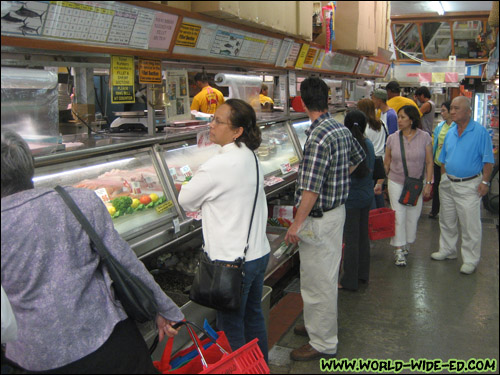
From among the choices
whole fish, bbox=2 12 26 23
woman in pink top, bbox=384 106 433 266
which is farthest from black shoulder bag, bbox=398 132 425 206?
whole fish, bbox=2 12 26 23

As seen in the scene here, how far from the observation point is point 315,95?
3.45m

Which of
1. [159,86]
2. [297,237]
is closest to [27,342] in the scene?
[297,237]

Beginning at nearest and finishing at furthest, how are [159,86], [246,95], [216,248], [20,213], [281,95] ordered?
[20,213]
[216,248]
[159,86]
[246,95]
[281,95]

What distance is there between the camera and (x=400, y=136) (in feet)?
18.6

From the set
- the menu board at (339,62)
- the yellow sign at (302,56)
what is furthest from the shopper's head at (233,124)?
the menu board at (339,62)

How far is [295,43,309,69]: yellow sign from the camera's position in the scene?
5371 millimetres

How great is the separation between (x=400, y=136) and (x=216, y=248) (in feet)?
11.9

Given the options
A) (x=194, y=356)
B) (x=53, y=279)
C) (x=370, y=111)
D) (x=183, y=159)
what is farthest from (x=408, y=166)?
(x=53, y=279)

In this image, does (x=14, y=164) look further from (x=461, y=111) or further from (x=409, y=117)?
(x=409, y=117)

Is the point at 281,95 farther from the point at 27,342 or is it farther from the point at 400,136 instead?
the point at 27,342

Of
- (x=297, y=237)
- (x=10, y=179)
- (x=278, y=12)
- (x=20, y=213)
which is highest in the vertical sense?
(x=278, y=12)

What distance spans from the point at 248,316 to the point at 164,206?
1.00 m

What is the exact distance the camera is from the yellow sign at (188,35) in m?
3.37

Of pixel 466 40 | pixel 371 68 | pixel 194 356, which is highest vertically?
pixel 466 40
